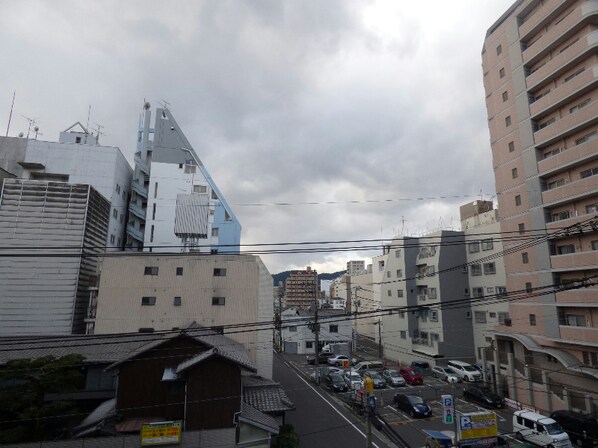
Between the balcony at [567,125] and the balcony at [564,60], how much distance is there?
13.2 feet

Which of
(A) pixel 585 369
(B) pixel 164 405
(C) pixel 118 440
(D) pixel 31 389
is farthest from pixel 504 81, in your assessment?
(D) pixel 31 389

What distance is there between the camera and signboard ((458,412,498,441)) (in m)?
18.1

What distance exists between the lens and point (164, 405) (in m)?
19.2

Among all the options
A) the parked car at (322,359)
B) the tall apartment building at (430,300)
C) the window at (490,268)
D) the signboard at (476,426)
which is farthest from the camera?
the parked car at (322,359)

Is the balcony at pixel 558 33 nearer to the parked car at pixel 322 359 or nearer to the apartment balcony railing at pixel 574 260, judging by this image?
the apartment balcony railing at pixel 574 260

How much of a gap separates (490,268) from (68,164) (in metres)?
50.6

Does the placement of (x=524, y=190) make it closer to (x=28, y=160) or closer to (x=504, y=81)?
(x=504, y=81)

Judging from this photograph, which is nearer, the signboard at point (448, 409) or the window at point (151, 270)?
the signboard at point (448, 409)

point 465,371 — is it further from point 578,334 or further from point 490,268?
point 578,334

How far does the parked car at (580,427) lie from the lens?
2155 centimetres

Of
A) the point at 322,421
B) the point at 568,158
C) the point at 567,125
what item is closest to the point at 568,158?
the point at 568,158

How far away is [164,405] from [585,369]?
27.1 meters

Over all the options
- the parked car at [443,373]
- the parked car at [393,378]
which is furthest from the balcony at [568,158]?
the parked car at [393,378]

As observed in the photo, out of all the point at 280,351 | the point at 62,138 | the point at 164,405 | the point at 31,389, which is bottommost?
the point at 280,351
